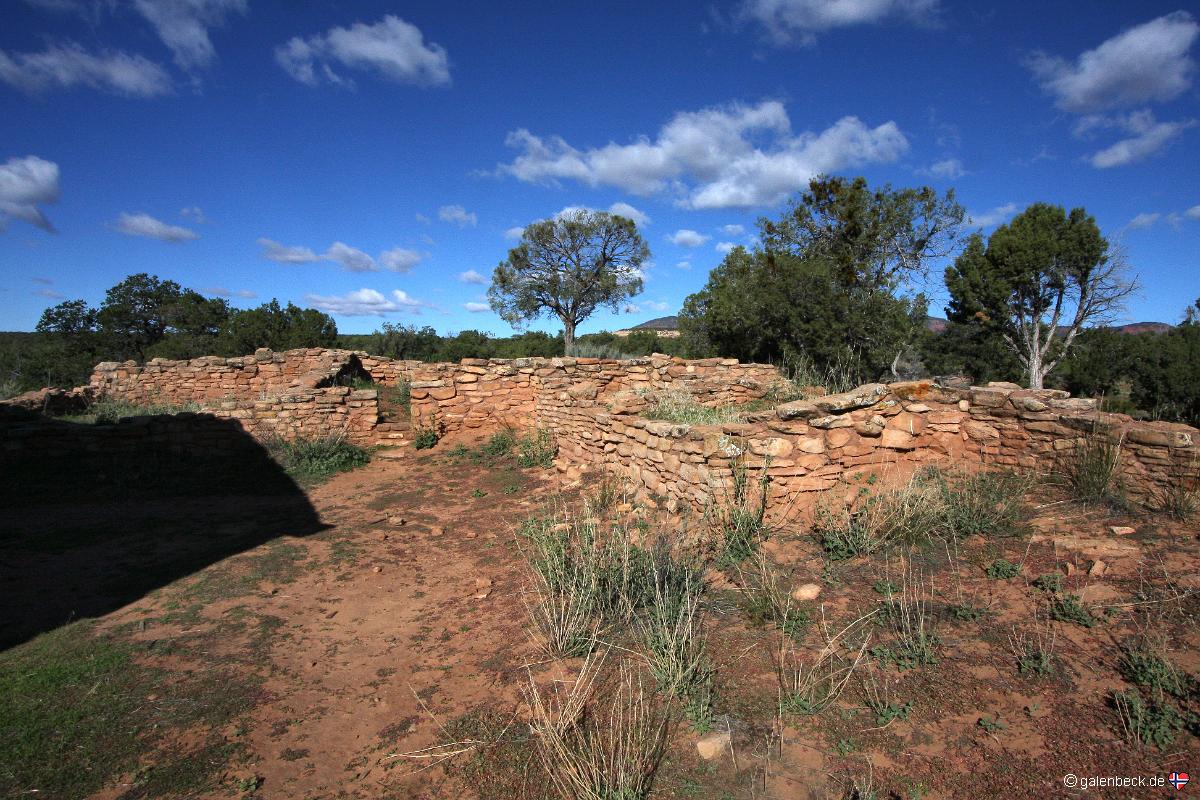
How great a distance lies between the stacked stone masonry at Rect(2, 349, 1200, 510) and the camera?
5.36 metres

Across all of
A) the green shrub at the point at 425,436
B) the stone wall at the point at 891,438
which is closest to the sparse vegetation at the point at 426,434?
the green shrub at the point at 425,436

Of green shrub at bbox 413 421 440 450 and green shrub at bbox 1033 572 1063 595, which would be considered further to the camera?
green shrub at bbox 413 421 440 450

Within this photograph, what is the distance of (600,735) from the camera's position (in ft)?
9.43

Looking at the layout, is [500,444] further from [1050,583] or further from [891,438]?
[1050,583]

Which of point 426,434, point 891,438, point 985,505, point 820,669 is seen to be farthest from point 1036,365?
point 820,669

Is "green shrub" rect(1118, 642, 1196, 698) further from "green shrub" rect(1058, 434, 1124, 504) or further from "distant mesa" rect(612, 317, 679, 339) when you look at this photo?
"distant mesa" rect(612, 317, 679, 339)

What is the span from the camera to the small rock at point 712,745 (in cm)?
272

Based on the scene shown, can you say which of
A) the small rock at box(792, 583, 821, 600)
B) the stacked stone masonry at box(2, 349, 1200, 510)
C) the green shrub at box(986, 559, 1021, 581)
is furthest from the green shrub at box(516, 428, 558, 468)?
the green shrub at box(986, 559, 1021, 581)

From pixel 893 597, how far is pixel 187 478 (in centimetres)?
1048

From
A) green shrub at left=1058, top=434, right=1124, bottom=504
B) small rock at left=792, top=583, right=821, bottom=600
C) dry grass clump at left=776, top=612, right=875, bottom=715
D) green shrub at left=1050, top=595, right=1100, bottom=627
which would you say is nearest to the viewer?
dry grass clump at left=776, top=612, right=875, bottom=715

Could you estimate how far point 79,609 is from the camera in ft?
15.6

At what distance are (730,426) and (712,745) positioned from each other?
10.9 feet

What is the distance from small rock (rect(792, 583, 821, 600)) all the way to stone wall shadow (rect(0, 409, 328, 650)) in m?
5.71

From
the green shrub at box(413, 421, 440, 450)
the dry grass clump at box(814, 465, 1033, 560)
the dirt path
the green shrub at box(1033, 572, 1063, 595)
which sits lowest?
the dirt path
